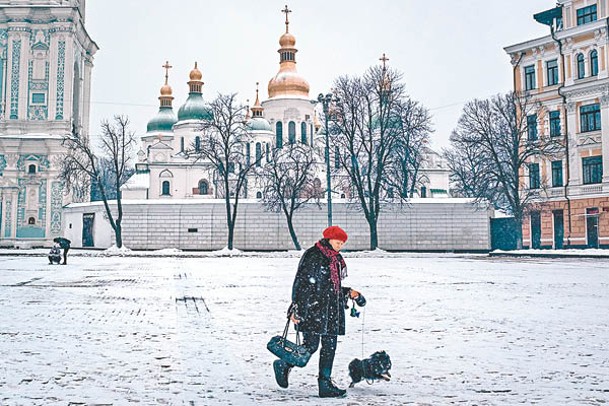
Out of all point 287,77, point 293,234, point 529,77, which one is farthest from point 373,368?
point 287,77

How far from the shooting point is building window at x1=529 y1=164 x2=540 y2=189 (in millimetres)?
42875

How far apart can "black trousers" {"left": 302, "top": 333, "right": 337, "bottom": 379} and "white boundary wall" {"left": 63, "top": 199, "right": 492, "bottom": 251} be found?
126ft

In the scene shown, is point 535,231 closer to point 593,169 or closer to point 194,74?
point 593,169

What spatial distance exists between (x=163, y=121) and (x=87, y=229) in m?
40.3

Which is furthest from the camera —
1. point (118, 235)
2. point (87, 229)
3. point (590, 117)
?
point (87, 229)

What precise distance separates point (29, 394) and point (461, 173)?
5815cm

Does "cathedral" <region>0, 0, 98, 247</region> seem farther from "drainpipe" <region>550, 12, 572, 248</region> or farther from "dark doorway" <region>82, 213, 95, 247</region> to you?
"drainpipe" <region>550, 12, 572, 248</region>

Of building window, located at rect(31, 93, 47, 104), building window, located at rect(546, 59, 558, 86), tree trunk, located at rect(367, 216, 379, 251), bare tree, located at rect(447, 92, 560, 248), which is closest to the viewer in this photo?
bare tree, located at rect(447, 92, 560, 248)

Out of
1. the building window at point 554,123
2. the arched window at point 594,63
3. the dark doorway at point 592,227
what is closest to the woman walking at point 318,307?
the dark doorway at point 592,227

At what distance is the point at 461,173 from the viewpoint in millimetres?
61531

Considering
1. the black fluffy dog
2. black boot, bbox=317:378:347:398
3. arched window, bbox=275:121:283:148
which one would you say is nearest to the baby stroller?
the black fluffy dog

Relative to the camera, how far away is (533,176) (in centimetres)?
4306

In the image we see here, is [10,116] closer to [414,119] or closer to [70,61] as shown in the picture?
[70,61]

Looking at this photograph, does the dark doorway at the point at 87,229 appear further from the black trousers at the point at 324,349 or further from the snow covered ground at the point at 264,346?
the black trousers at the point at 324,349
